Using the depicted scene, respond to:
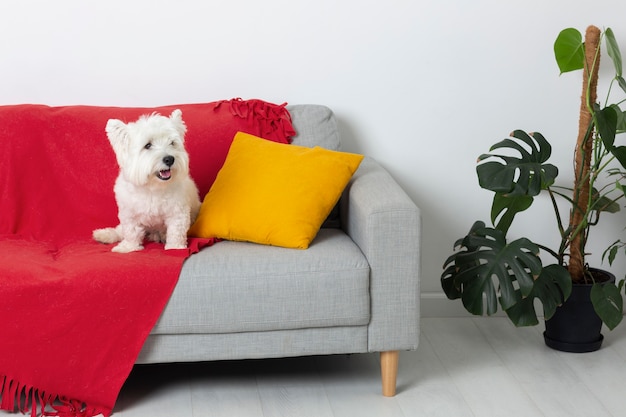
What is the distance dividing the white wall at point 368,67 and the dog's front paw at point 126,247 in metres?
0.78

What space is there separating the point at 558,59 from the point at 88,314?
1.96 meters

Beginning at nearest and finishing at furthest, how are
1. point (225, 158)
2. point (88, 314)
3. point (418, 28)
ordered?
point (88, 314), point (225, 158), point (418, 28)

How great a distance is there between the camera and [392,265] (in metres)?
2.84

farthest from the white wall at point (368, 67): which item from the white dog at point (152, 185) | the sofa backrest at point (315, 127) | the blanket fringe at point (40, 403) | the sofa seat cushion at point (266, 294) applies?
the blanket fringe at point (40, 403)

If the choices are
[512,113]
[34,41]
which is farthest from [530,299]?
[34,41]

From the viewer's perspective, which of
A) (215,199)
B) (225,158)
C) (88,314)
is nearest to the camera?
(88,314)

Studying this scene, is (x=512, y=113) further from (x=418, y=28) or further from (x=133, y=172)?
(x=133, y=172)

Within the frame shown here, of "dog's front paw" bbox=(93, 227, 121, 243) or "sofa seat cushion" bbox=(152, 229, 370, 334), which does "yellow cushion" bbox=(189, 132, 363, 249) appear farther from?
"dog's front paw" bbox=(93, 227, 121, 243)

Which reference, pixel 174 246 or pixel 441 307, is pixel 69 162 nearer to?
pixel 174 246

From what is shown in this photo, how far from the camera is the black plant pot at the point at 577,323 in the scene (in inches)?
131

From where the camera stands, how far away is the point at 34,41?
135 inches

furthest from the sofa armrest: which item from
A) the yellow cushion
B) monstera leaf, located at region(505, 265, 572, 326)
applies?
monstera leaf, located at region(505, 265, 572, 326)

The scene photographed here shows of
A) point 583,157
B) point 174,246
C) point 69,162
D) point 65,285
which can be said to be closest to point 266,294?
point 174,246

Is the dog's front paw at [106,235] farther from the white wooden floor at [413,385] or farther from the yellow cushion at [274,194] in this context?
the white wooden floor at [413,385]
